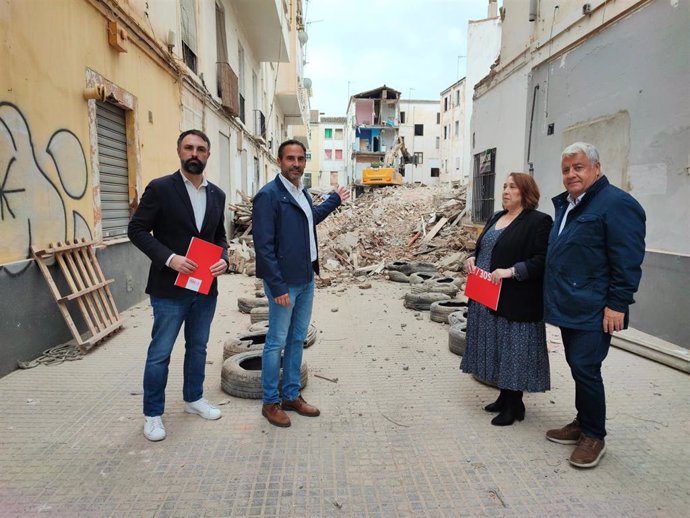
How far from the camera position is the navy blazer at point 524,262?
10.9 feet

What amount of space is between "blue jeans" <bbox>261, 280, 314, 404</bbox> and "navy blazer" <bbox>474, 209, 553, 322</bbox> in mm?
1545

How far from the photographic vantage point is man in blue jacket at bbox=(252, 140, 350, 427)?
321 cm

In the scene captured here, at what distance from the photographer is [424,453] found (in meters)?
3.09

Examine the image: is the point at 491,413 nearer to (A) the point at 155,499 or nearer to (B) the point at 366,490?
(B) the point at 366,490

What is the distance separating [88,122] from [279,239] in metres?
4.32

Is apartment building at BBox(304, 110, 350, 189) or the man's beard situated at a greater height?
apartment building at BBox(304, 110, 350, 189)

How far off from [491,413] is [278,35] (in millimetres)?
15994

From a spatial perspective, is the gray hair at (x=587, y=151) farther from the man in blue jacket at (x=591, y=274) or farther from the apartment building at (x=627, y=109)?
the apartment building at (x=627, y=109)

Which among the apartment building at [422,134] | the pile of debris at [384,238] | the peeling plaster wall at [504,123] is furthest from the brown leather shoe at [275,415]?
the apartment building at [422,134]

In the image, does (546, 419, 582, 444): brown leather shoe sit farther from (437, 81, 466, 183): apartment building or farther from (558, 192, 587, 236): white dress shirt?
(437, 81, 466, 183): apartment building

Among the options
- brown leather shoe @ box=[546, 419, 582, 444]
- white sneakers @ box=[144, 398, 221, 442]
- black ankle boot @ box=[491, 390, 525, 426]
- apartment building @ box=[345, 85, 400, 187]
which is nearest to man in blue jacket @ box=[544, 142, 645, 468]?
brown leather shoe @ box=[546, 419, 582, 444]

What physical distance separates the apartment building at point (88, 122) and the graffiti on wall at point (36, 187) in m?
0.01

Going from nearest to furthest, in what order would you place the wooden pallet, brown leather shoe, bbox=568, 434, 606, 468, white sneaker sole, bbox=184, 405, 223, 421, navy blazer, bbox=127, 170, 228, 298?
1. brown leather shoe, bbox=568, 434, 606, 468
2. navy blazer, bbox=127, 170, 228, 298
3. white sneaker sole, bbox=184, 405, 223, 421
4. the wooden pallet

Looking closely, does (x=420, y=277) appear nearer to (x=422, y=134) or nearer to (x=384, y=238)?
(x=384, y=238)
